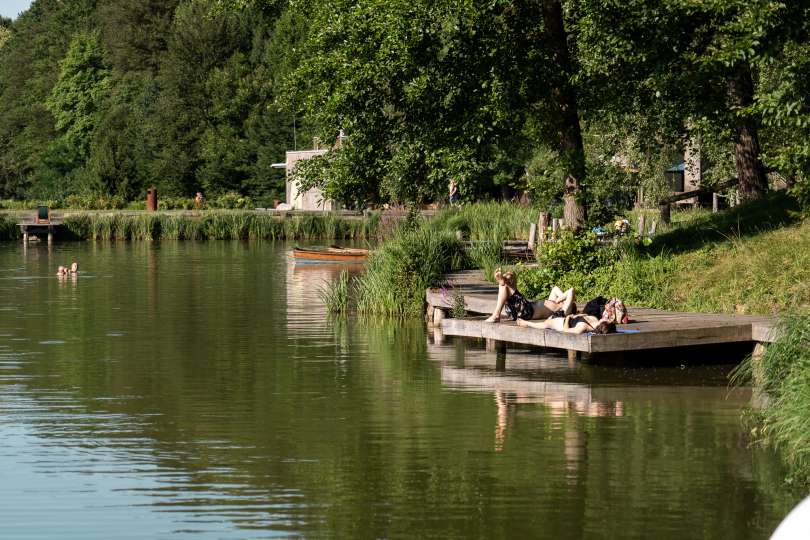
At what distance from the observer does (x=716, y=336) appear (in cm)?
1953

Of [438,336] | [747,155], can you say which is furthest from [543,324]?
[747,155]

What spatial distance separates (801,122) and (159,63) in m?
94.1

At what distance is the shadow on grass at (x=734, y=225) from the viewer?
2486cm

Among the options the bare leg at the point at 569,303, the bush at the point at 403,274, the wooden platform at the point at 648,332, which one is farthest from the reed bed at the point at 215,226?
the bare leg at the point at 569,303

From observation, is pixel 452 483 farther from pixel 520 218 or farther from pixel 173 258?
pixel 173 258

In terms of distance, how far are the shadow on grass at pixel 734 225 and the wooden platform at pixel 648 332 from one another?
10.3 ft

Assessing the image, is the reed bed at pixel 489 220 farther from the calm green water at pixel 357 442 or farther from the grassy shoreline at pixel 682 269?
the calm green water at pixel 357 442

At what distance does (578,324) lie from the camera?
790 inches

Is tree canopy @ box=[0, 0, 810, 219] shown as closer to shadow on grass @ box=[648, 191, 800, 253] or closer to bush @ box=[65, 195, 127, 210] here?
shadow on grass @ box=[648, 191, 800, 253]

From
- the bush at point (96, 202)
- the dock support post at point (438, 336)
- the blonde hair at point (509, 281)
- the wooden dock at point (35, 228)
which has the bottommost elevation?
the dock support post at point (438, 336)

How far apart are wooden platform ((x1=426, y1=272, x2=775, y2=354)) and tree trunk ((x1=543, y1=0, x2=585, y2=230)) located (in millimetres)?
3781

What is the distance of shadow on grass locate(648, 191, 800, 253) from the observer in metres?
24.9

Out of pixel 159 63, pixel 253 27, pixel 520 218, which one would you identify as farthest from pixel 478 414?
pixel 159 63

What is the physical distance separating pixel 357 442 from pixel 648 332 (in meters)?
6.29
